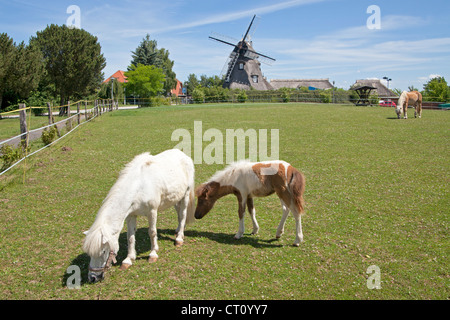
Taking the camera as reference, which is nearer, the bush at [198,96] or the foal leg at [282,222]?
the foal leg at [282,222]

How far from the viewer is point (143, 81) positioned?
196 ft

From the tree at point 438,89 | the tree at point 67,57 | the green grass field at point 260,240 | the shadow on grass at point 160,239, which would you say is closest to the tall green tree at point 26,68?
the tree at point 67,57

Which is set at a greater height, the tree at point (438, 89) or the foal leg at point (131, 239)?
the tree at point (438, 89)

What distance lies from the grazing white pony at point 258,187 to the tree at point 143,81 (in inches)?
2199

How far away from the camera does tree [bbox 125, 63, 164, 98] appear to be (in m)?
59.4

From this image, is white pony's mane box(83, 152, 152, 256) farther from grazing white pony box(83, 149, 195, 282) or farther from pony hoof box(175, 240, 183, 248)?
pony hoof box(175, 240, 183, 248)

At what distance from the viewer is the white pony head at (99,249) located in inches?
184

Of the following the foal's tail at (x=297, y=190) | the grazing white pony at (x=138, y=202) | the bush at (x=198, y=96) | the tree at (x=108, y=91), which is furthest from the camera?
the tree at (x=108, y=91)

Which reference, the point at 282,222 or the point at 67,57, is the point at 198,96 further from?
the point at 282,222

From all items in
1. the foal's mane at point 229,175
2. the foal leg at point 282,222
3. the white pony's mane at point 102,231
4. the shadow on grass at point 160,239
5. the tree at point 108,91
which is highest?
the tree at point 108,91

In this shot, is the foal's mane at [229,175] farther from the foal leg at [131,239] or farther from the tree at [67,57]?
the tree at [67,57]

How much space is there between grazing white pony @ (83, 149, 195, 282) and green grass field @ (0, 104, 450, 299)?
1.49ft

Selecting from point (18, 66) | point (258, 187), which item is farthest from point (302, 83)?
point (258, 187)

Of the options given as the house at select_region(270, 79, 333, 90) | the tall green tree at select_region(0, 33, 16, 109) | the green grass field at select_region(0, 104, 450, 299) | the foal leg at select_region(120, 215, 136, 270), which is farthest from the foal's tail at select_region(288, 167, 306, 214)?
the house at select_region(270, 79, 333, 90)
